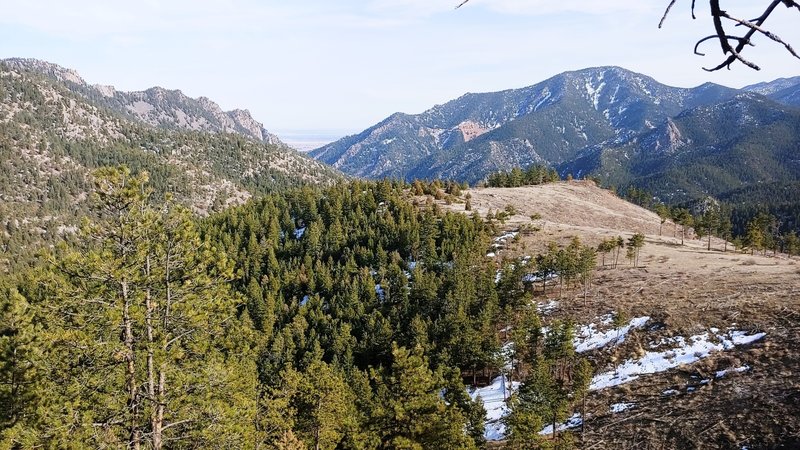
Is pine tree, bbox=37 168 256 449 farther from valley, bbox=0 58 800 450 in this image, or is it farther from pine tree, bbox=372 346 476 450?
pine tree, bbox=372 346 476 450

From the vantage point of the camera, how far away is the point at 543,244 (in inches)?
3647

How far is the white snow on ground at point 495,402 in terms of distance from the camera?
1804 inches

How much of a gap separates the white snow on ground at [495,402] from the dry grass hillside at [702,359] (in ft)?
31.3

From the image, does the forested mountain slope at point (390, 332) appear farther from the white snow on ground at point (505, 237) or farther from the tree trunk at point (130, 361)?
the white snow on ground at point (505, 237)

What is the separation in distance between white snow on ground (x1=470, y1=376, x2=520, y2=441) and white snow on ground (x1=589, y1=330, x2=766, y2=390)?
982 cm

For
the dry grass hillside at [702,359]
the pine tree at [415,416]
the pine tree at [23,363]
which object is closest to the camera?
the pine tree at [23,363]

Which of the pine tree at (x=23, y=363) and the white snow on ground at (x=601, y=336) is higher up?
the pine tree at (x=23, y=363)

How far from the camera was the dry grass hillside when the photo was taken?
30516 mm

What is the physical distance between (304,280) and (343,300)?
14.9 meters

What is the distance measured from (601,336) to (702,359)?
498 inches

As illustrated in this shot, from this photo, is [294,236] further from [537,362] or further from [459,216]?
[537,362]

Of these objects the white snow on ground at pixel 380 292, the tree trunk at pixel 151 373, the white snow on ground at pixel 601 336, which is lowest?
the white snow on ground at pixel 380 292

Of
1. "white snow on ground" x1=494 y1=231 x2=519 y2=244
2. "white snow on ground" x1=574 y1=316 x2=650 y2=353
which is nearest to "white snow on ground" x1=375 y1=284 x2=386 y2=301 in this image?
"white snow on ground" x1=494 y1=231 x2=519 y2=244

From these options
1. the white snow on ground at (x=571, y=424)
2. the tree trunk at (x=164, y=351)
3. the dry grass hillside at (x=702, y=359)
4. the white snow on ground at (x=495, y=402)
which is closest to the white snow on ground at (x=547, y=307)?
the dry grass hillside at (x=702, y=359)
